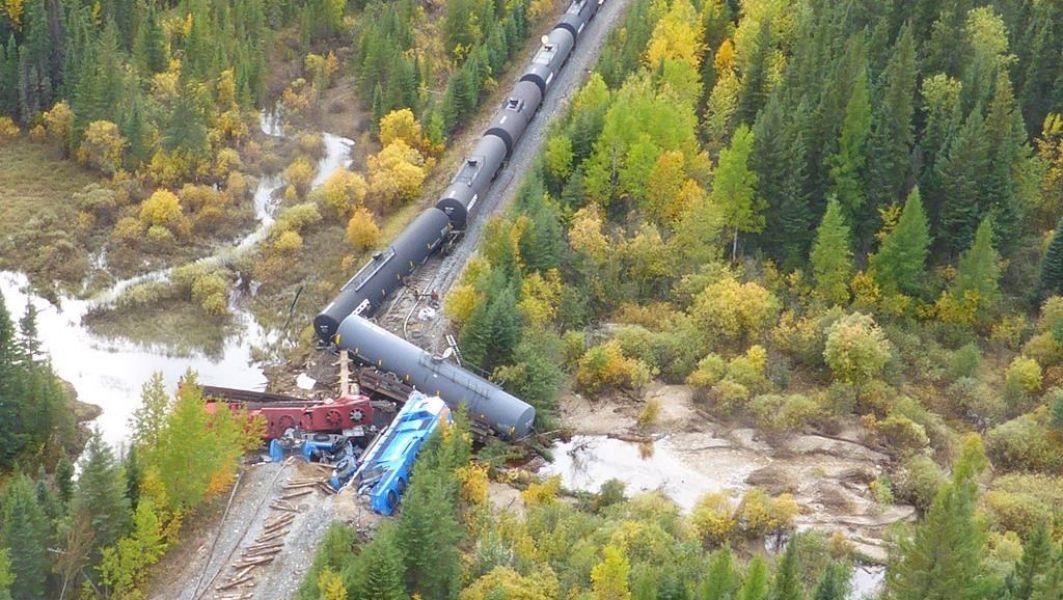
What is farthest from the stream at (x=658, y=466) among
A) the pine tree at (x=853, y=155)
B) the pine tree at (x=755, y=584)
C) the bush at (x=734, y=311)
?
the pine tree at (x=853, y=155)

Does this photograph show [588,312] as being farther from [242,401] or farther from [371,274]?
[242,401]

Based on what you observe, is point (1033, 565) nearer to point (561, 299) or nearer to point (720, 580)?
point (720, 580)

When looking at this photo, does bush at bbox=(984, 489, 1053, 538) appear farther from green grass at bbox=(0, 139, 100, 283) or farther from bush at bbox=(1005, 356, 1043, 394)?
green grass at bbox=(0, 139, 100, 283)

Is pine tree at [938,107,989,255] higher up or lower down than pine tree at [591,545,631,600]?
higher up

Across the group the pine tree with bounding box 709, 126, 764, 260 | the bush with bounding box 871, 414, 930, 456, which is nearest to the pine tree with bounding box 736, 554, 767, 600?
the bush with bounding box 871, 414, 930, 456

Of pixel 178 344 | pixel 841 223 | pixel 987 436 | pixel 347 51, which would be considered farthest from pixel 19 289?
pixel 987 436

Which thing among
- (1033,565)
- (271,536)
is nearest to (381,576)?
(271,536)
